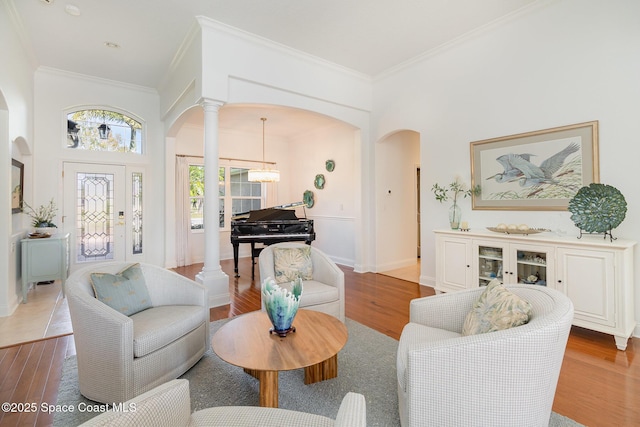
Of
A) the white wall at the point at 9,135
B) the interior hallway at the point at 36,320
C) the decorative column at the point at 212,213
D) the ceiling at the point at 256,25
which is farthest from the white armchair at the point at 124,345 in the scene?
the ceiling at the point at 256,25

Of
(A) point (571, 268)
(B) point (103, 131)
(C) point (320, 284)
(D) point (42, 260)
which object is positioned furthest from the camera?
(B) point (103, 131)

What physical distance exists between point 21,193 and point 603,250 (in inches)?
273

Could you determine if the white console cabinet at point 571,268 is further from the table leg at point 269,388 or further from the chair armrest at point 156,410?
the chair armrest at point 156,410

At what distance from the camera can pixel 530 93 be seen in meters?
3.60

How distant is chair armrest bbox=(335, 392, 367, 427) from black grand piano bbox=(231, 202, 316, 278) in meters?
4.22

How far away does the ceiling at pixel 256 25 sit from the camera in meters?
3.40

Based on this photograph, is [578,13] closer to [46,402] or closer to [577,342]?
[577,342]

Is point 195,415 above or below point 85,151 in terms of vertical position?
below

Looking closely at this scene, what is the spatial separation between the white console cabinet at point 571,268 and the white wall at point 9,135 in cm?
534

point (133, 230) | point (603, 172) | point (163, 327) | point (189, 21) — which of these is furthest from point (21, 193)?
point (603, 172)

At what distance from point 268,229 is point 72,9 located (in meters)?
3.68

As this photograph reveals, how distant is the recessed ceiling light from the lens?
3389mm

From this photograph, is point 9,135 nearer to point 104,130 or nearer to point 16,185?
point 16,185

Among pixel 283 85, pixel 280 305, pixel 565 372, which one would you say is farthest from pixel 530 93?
pixel 280 305
